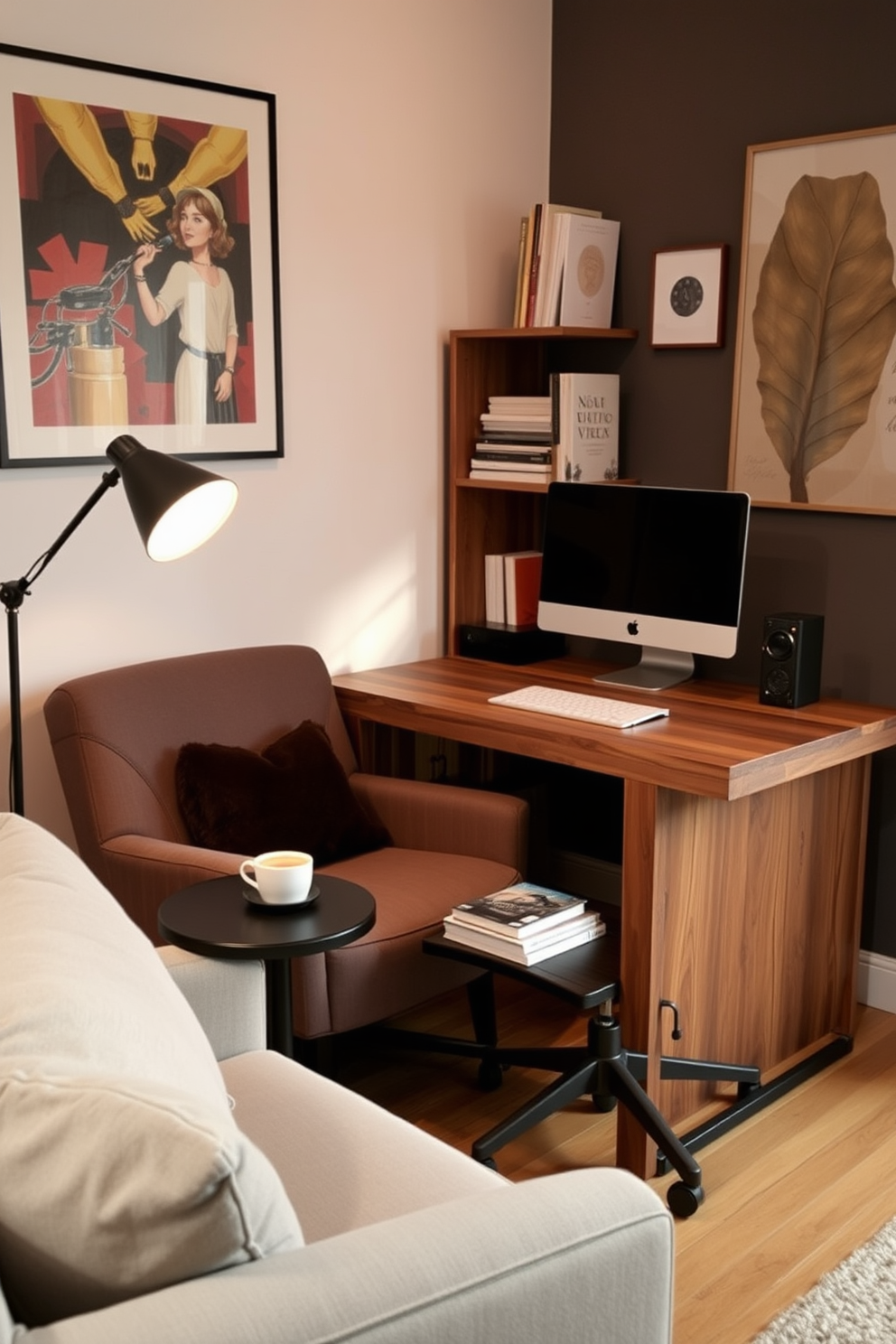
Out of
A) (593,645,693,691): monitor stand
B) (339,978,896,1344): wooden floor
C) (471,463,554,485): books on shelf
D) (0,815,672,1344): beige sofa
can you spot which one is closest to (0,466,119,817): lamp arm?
(339,978,896,1344): wooden floor

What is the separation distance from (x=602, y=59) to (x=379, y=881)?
7.11ft

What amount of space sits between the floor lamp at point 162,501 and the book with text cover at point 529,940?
0.85 metres

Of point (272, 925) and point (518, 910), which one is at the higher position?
point (272, 925)

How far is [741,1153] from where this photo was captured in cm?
253

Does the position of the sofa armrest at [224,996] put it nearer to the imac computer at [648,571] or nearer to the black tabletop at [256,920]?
the black tabletop at [256,920]

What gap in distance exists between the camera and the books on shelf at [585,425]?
10.6ft

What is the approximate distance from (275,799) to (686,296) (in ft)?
5.21

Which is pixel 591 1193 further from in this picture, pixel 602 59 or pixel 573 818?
pixel 602 59

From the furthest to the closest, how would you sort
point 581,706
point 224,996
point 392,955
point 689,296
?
point 689,296, point 581,706, point 392,955, point 224,996

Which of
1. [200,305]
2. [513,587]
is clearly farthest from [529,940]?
[200,305]

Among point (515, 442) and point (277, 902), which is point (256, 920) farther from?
point (515, 442)

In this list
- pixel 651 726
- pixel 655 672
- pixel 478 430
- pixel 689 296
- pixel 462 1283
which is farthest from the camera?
pixel 478 430

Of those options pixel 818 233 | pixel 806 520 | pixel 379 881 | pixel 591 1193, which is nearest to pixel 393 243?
pixel 818 233

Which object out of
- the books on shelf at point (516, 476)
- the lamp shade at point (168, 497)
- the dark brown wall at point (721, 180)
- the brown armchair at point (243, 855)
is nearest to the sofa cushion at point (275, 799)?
the brown armchair at point (243, 855)
